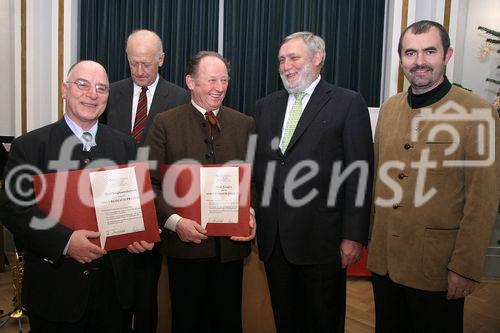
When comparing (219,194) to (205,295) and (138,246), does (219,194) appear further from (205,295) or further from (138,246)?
(205,295)

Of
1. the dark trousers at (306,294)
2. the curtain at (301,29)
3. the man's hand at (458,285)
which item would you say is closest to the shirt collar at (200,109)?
the dark trousers at (306,294)

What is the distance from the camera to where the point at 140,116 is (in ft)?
8.36

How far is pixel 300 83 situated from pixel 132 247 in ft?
3.47

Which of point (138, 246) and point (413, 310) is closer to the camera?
point (138, 246)

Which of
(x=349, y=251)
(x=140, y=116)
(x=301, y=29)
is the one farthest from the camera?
(x=301, y=29)

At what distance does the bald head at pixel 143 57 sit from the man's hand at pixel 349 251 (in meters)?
1.57

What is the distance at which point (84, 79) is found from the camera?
5.24 feet

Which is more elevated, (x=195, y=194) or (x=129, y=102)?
(x=129, y=102)

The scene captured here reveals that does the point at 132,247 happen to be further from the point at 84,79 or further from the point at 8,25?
the point at 8,25

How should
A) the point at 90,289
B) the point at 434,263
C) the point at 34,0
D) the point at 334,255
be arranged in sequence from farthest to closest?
1. the point at 34,0
2. the point at 334,255
3. the point at 434,263
4. the point at 90,289

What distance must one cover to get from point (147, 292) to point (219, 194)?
37.1 inches

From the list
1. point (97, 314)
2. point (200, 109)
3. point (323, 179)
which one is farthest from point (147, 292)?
point (323, 179)

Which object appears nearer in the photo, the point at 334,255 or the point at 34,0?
the point at 334,255

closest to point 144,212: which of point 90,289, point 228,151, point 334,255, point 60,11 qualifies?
point 90,289
